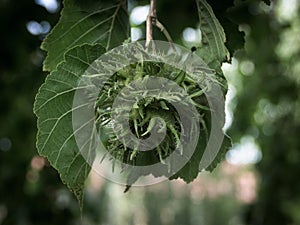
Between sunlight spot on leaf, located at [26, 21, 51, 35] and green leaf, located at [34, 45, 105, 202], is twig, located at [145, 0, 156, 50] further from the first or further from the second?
sunlight spot on leaf, located at [26, 21, 51, 35]

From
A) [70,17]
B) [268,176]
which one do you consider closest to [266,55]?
[268,176]

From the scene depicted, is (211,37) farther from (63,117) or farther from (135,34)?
(135,34)

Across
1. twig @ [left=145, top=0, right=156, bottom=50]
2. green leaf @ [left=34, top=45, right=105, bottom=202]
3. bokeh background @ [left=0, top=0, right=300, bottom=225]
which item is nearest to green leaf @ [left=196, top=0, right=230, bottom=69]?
twig @ [left=145, top=0, right=156, bottom=50]

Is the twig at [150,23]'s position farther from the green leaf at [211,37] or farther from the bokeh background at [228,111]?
A: the bokeh background at [228,111]

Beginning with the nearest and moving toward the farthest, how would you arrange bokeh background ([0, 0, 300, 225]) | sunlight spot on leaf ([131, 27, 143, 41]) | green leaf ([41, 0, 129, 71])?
1. green leaf ([41, 0, 129, 71])
2. sunlight spot on leaf ([131, 27, 143, 41])
3. bokeh background ([0, 0, 300, 225])

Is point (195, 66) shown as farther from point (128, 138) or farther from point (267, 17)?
point (267, 17)
